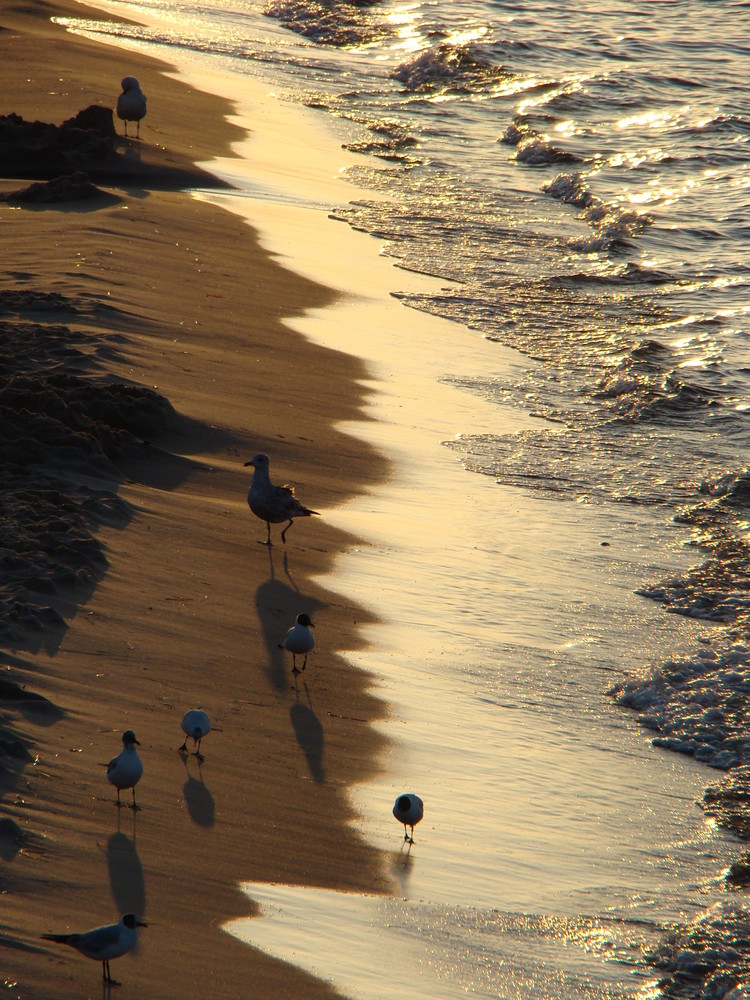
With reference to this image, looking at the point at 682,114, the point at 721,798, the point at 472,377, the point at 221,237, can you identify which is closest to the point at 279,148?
the point at 221,237

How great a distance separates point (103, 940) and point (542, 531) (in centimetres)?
551

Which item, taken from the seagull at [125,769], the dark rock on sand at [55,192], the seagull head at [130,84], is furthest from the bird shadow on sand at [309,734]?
the seagull head at [130,84]

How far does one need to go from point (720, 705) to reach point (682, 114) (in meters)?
18.8

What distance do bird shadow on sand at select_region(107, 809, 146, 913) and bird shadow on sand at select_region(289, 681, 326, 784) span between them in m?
1.12

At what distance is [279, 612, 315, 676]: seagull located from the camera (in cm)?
641

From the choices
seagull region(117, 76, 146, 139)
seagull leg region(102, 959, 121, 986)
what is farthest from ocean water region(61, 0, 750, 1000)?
seagull region(117, 76, 146, 139)

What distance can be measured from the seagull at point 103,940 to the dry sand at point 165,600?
0.16 metres

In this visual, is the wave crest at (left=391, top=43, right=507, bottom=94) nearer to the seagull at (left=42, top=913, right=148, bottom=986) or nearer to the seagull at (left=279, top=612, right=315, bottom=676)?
the seagull at (left=279, top=612, right=315, bottom=676)

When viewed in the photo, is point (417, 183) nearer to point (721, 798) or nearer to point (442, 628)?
point (442, 628)

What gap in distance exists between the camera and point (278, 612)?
23.3ft

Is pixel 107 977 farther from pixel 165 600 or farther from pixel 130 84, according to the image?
pixel 130 84

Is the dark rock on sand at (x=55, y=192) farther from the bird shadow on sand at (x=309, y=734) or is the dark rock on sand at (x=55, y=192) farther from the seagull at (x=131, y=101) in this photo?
the bird shadow on sand at (x=309, y=734)

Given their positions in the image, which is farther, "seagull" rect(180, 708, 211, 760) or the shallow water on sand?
"seagull" rect(180, 708, 211, 760)

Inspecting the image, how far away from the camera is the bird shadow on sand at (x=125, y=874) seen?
4.54 meters
